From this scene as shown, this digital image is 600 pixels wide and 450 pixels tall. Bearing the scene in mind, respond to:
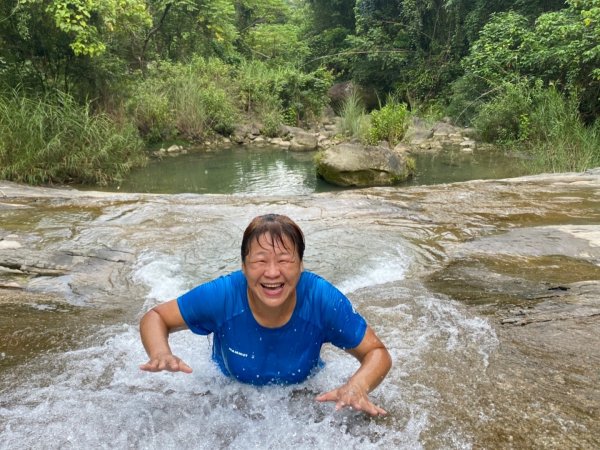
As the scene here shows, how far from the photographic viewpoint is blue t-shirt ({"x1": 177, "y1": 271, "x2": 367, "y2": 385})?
79.1 inches

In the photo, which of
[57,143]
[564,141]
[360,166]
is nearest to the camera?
[57,143]

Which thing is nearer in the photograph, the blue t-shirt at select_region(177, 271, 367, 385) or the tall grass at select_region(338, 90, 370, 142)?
the blue t-shirt at select_region(177, 271, 367, 385)

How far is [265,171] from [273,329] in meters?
9.16

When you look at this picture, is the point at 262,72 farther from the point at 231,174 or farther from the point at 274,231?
the point at 274,231

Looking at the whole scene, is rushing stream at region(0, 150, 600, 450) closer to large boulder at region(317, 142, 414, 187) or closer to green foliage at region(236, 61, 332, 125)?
large boulder at region(317, 142, 414, 187)

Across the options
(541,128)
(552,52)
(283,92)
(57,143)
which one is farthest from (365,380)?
(283,92)

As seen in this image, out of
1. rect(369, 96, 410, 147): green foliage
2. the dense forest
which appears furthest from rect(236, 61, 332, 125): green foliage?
rect(369, 96, 410, 147): green foliage

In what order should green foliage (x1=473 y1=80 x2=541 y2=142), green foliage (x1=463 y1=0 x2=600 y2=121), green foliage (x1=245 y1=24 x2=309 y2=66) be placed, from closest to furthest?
green foliage (x1=463 y1=0 x2=600 y2=121), green foliage (x1=473 y1=80 x2=541 y2=142), green foliage (x1=245 y1=24 x2=309 y2=66)

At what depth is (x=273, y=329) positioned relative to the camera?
2.01m

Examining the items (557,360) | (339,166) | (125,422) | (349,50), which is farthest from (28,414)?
(349,50)

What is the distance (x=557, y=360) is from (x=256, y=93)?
1549 centimetres

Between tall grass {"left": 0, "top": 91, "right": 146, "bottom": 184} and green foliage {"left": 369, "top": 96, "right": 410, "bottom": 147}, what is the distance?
5.62 meters

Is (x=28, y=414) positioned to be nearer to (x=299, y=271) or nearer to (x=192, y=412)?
(x=192, y=412)

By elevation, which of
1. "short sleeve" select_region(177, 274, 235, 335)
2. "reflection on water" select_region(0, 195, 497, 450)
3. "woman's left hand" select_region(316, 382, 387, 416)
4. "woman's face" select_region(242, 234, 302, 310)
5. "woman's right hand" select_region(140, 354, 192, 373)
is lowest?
"reflection on water" select_region(0, 195, 497, 450)
